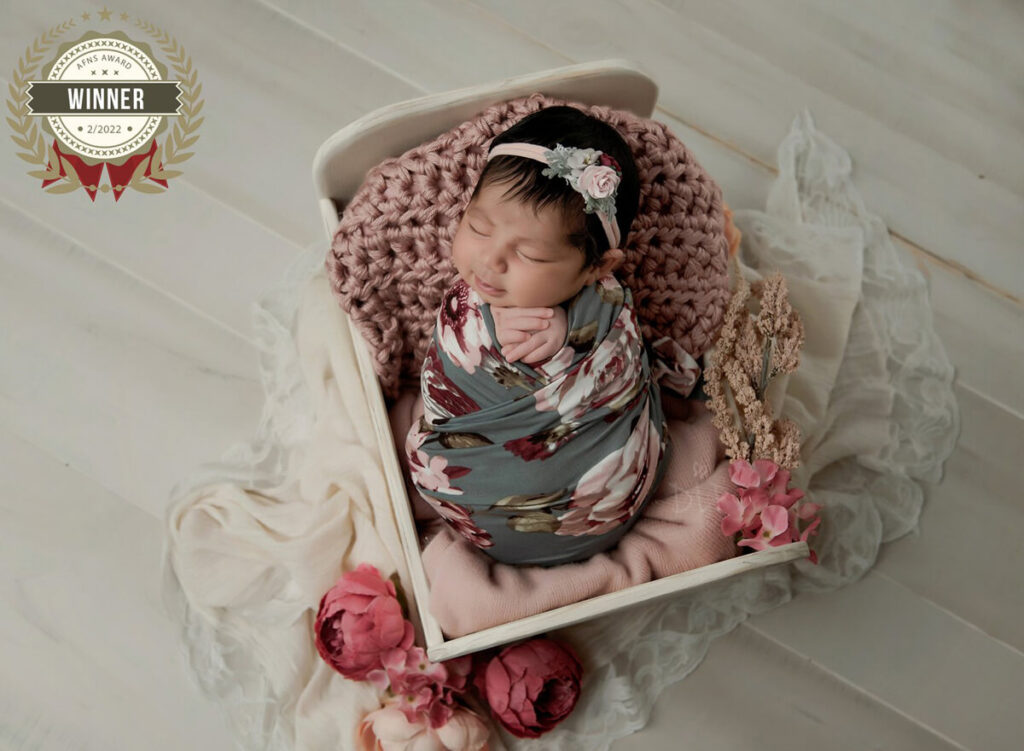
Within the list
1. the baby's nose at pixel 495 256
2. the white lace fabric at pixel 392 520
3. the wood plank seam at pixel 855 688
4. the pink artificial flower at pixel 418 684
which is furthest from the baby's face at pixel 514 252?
the wood plank seam at pixel 855 688

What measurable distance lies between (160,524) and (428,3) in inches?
38.6

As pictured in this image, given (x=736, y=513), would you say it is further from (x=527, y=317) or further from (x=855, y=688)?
(x=855, y=688)

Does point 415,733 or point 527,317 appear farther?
point 415,733

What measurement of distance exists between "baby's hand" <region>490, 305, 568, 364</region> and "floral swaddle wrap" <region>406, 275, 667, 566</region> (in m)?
0.01

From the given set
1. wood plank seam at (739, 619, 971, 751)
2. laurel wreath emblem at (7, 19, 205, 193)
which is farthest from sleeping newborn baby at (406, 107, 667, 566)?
laurel wreath emblem at (7, 19, 205, 193)

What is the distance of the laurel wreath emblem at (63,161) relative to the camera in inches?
57.8

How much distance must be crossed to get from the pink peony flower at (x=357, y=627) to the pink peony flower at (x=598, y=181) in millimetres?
600

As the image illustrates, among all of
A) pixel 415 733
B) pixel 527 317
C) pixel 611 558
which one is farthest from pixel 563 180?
pixel 415 733

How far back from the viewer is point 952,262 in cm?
149

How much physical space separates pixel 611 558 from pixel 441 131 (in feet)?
1.87

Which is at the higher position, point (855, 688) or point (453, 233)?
point (453, 233)

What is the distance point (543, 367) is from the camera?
98cm

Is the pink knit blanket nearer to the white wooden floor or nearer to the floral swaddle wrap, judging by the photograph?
the floral swaddle wrap

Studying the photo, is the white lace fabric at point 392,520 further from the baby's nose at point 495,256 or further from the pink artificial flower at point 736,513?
the baby's nose at point 495,256
